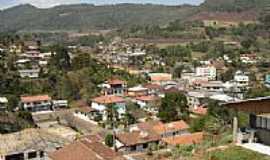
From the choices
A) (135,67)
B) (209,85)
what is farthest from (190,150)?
(135,67)

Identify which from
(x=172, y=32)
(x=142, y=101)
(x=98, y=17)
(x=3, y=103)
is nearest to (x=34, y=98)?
(x=3, y=103)

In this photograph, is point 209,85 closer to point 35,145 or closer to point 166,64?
point 166,64

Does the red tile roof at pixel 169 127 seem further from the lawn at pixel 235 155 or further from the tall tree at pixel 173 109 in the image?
the lawn at pixel 235 155

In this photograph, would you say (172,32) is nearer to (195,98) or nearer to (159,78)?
(159,78)

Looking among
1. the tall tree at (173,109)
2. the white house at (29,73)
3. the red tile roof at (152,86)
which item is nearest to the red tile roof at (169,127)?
the tall tree at (173,109)

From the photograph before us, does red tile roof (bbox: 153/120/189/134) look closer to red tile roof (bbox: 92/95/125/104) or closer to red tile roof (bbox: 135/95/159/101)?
red tile roof (bbox: 92/95/125/104)

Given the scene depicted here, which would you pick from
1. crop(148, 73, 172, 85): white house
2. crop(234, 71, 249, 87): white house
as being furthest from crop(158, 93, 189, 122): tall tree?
crop(234, 71, 249, 87): white house
